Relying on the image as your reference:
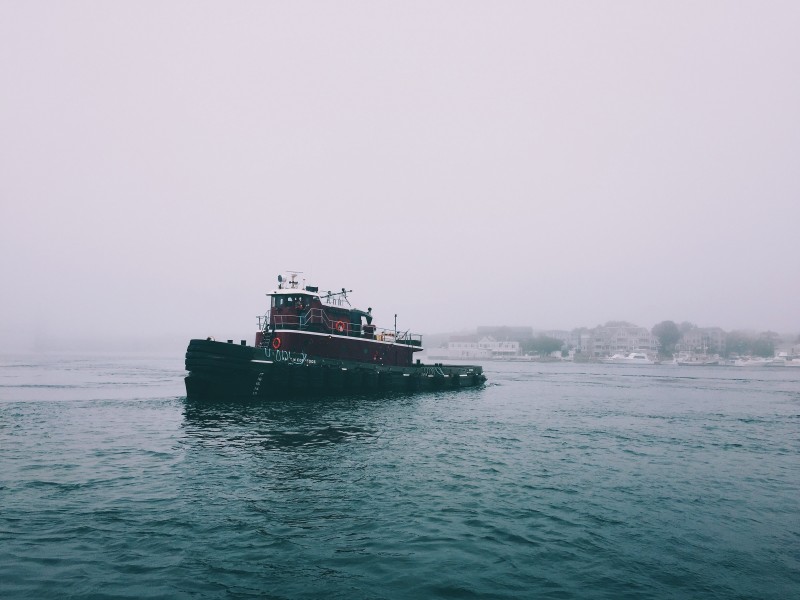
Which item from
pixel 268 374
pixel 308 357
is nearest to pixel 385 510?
pixel 268 374

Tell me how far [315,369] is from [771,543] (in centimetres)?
2686

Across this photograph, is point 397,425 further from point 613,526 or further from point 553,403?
point 553,403

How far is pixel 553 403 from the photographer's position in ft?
126

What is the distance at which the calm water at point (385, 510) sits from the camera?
848 cm

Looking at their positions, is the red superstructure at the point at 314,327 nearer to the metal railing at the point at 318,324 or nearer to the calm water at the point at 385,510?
the metal railing at the point at 318,324

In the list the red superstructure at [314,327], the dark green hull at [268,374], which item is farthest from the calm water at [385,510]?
the red superstructure at [314,327]

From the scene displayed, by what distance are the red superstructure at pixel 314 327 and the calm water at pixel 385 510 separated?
1069 cm

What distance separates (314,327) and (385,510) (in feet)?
81.4

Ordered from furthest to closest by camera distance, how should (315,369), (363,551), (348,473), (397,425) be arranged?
(315,369) < (397,425) < (348,473) < (363,551)

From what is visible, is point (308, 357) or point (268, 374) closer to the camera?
point (268, 374)

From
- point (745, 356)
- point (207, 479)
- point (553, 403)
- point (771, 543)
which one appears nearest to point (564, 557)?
point (771, 543)

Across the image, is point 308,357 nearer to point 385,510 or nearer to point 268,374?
point 268,374

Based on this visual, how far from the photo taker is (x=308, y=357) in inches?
1364

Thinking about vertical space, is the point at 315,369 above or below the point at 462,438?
above
